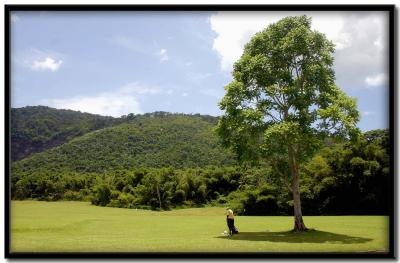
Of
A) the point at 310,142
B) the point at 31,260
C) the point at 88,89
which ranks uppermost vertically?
the point at 88,89

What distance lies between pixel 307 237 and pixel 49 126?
40102mm

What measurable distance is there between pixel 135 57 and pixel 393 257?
12.2 m

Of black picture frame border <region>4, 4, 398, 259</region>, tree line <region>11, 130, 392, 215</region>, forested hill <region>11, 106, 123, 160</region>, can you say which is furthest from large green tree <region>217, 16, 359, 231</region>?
forested hill <region>11, 106, 123, 160</region>

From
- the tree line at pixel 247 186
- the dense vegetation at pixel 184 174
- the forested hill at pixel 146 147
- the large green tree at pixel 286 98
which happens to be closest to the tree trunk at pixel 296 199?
the large green tree at pixel 286 98

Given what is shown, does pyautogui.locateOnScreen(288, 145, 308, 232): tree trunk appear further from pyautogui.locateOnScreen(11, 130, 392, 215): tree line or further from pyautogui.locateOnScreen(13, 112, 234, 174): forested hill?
pyautogui.locateOnScreen(13, 112, 234, 174): forested hill

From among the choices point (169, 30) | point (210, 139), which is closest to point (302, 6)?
point (169, 30)

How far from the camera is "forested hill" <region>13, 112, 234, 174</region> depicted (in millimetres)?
69169

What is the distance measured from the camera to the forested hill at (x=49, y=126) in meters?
31.4

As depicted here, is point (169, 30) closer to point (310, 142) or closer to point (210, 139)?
point (310, 142)

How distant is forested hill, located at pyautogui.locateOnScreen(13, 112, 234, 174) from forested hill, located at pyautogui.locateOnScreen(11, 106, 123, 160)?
67.4 inches

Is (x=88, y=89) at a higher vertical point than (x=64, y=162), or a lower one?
higher

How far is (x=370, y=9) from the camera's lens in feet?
48.9

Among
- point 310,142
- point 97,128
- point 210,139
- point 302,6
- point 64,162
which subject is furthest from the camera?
point 97,128

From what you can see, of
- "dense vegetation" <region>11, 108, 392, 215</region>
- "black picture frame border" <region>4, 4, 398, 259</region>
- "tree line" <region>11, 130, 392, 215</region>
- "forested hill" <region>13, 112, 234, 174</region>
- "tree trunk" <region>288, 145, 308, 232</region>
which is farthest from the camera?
"forested hill" <region>13, 112, 234, 174</region>
